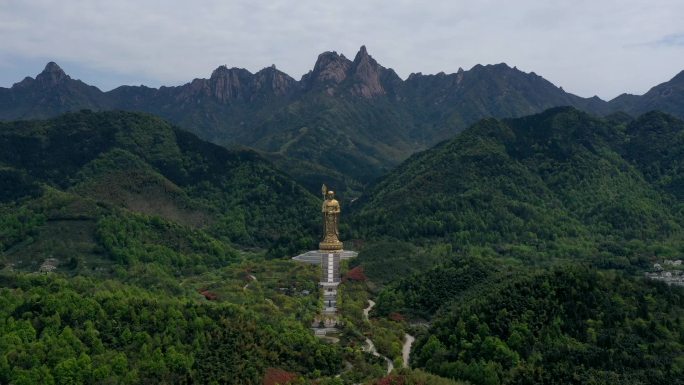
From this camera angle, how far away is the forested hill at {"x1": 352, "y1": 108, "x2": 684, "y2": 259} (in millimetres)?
110125

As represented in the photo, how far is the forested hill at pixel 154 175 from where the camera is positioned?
433 ft

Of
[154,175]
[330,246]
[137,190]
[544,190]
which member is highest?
[154,175]

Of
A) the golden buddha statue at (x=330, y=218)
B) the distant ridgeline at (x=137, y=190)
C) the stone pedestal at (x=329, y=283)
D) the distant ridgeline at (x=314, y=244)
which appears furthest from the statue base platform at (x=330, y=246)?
the distant ridgeline at (x=137, y=190)

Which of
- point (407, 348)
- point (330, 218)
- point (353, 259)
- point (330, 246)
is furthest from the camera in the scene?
point (353, 259)

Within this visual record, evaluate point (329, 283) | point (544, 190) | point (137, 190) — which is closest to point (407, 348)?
point (329, 283)

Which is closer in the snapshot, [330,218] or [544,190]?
[330,218]

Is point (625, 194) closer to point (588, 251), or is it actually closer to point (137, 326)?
point (588, 251)

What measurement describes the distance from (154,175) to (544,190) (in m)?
70.0

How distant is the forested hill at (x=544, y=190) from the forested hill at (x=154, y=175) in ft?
59.8

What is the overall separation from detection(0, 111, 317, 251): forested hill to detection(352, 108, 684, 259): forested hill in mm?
18232

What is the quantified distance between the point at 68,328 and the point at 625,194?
98973 millimetres

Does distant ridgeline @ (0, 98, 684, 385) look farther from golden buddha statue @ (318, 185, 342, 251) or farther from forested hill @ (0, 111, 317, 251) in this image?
golden buddha statue @ (318, 185, 342, 251)

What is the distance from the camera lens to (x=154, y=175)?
14062cm

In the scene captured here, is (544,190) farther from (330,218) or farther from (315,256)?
(330,218)
